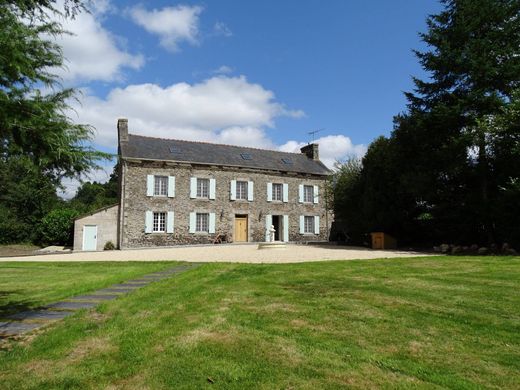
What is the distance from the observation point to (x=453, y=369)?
2.86m

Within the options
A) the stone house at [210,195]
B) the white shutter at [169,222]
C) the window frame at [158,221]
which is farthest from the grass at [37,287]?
the white shutter at [169,222]

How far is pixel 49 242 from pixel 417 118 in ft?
70.9

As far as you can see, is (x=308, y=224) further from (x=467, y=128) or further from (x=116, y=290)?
(x=116, y=290)

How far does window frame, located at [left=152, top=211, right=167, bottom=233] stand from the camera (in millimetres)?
22297

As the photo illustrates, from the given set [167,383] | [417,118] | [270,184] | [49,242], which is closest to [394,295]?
[167,383]

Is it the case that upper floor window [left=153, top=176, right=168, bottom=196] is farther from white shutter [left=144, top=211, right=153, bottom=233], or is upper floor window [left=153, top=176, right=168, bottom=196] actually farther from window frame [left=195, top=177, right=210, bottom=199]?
window frame [left=195, top=177, right=210, bottom=199]

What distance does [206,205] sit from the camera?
23.7 metres

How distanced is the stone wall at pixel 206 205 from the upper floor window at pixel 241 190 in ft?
1.07

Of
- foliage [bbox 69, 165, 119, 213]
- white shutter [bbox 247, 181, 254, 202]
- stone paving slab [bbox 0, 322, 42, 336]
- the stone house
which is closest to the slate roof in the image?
the stone house

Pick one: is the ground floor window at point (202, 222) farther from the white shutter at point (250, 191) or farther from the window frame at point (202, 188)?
the white shutter at point (250, 191)

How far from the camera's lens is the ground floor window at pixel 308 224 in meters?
26.7

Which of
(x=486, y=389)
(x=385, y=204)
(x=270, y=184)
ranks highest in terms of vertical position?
(x=270, y=184)

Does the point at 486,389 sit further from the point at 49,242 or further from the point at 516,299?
the point at 49,242

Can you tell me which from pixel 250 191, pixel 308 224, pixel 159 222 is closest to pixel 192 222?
pixel 159 222
